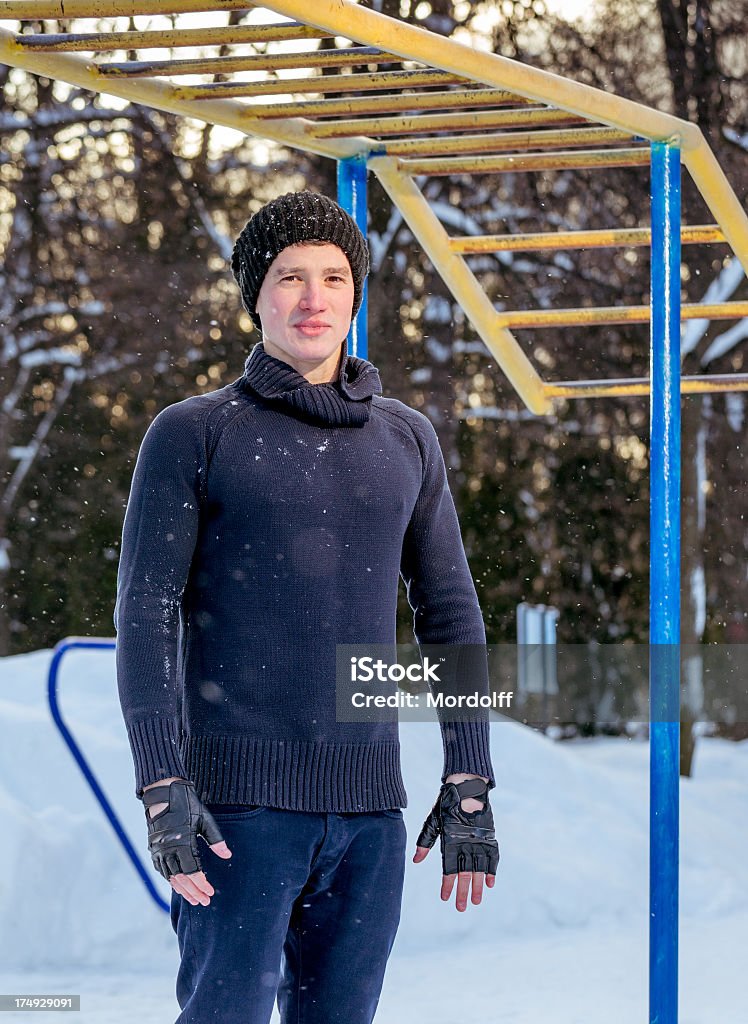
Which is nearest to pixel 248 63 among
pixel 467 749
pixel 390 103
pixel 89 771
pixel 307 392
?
pixel 390 103

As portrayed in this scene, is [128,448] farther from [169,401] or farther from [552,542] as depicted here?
[552,542]

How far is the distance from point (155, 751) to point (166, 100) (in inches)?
57.2

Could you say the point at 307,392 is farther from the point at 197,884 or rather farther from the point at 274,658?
the point at 197,884

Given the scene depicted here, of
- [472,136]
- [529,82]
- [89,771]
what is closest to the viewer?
[529,82]

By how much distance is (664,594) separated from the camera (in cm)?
290

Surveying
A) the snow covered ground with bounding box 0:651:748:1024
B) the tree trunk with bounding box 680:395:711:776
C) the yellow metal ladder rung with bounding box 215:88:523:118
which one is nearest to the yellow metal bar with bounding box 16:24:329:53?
the yellow metal ladder rung with bounding box 215:88:523:118

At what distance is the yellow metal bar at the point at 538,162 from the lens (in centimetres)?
287

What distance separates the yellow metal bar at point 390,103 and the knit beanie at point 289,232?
1.81 feet

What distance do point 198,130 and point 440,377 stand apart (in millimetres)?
2000

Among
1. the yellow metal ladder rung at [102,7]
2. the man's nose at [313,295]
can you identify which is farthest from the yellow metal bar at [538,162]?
the man's nose at [313,295]

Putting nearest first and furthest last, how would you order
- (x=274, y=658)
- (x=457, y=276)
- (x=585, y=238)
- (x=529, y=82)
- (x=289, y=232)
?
(x=274, y=658)
(x=289, y=232)
(x=529, y=82)
(x=585, y=238)
(x=457, y=276)

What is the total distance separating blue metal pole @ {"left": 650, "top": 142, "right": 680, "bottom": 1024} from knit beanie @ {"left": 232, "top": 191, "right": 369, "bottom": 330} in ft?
3.51

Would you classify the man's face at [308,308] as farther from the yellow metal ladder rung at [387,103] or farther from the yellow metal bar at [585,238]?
the yellow metal bar at [585,238]

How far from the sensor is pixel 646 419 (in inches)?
333
